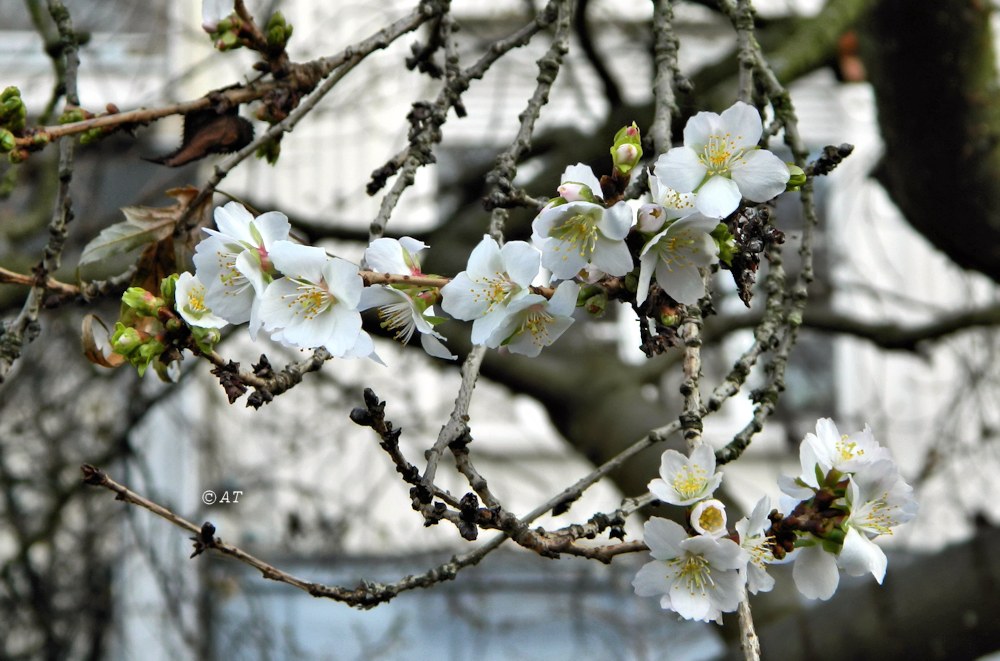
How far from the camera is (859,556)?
77 centimetres

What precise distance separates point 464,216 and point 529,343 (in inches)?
78.9

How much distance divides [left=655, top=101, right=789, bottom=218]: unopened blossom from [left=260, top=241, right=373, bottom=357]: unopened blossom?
21 cm

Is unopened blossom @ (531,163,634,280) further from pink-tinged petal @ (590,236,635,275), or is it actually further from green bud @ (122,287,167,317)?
green bud @ (122,287,167,317)

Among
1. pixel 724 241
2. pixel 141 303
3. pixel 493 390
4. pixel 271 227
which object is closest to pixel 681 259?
pixel 724 241

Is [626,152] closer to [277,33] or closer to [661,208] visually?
[661,208]

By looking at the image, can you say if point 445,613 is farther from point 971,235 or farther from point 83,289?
point 83,289

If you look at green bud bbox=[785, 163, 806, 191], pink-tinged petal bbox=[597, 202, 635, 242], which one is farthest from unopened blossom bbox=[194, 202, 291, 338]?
green bud bbox=[785, 163, 806, 191]

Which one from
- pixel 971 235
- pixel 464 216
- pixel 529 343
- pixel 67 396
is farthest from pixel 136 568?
pixel 529 343

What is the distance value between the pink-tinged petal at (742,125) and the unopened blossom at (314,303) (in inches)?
10.2

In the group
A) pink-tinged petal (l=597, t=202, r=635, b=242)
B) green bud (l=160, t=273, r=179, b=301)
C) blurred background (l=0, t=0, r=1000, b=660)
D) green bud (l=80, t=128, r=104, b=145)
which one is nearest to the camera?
pink-tinged petal (l=597, t=202, r=635, b=242)

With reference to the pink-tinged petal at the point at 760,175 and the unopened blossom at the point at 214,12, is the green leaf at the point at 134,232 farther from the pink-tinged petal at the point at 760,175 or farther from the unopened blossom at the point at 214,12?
the pink-tinged petal at the point at 760,175

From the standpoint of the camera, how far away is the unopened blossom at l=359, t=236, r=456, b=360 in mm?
772

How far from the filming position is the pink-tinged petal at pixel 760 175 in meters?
0.76

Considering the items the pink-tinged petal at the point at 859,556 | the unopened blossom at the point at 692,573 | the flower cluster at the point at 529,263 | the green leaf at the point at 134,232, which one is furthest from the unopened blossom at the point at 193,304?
the pink-tinged petal at the point at 859,556
